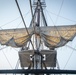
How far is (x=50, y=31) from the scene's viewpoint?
12.9 m

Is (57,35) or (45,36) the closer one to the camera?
(45,36)

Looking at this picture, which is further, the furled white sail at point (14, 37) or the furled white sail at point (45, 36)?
the furled white sail at point (45, 36)

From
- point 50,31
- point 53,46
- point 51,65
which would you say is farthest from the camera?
point 50,31

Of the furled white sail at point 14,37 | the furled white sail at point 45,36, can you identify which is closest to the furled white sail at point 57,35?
the furled white sail at point 45,36

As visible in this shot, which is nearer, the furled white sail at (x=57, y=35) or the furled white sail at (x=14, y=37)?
the furled white sail at (x=14, y=37)

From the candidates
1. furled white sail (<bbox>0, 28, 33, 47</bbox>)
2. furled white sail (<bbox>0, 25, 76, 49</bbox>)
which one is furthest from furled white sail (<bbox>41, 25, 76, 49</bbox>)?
furled white sail (<bbox>0, 28, 33, 47</bbox>)

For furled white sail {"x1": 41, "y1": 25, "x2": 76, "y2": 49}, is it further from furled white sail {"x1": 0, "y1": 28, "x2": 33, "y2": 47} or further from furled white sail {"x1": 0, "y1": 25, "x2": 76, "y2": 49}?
furled white sail {"x1": 0, "y1": 28, "x2": 33, "y2": 47}

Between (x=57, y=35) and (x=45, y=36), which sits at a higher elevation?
(x=45, y=36)

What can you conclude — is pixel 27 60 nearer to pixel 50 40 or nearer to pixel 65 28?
pixel 50 40

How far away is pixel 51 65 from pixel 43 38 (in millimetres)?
1795

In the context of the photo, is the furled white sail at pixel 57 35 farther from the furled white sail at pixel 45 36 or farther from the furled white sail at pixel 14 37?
the furled white sail at pixel 14 37

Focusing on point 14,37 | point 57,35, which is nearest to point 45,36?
point 57,35

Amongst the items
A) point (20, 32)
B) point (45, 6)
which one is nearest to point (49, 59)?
point (20, 32)

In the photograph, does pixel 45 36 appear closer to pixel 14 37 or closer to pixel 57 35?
pixel 57 35
